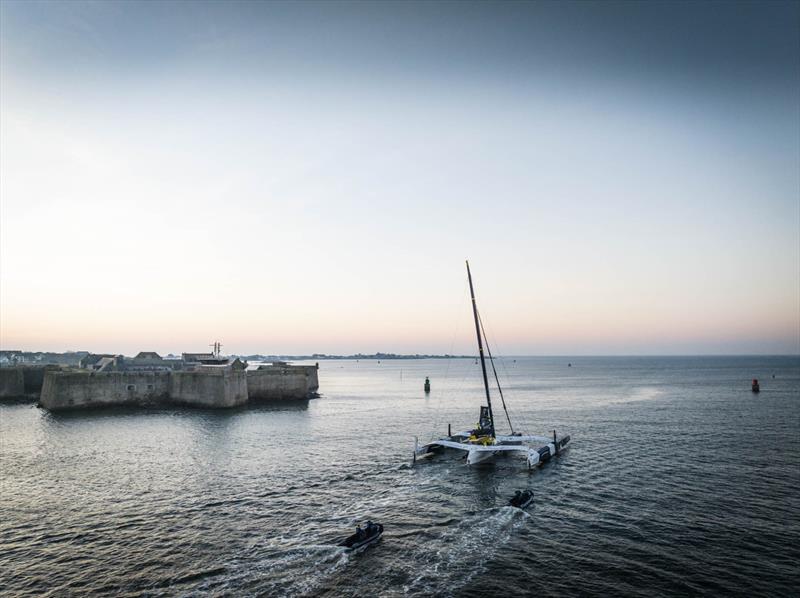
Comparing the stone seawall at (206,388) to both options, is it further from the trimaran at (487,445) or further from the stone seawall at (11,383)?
the trimaran at (487,445)

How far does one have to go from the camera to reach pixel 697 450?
130ft

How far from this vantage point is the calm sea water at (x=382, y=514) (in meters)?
17.5

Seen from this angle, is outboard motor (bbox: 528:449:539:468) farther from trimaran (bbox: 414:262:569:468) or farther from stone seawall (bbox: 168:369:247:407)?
stone seawall (bbox: 168:369:247:407)

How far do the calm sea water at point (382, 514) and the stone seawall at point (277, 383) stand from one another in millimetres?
21597

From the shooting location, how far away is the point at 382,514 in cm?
2420

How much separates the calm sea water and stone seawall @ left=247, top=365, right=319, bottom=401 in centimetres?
2160

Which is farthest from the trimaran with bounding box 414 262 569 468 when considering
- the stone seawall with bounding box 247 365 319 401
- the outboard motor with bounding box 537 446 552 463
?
the stone seawall with bounding box 247 365 319 401

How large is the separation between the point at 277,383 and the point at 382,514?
51646mm

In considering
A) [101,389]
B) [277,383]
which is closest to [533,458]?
[277,383]

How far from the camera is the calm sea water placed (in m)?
17.5

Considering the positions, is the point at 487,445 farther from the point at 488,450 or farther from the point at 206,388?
the point at 206,388

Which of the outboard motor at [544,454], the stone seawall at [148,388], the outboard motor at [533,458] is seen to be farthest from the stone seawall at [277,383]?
the outboard motor at [533,458]

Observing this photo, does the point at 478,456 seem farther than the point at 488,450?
No

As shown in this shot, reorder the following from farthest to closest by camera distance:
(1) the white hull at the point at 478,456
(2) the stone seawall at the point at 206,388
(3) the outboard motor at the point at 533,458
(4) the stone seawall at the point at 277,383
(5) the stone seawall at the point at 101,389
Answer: (4) the stone seawall at the point at 277,383 < (2) the stone seawall at the point at 206,388 < (5) the stone seawall at the point at 101,389 < (1) the white hull at the point at 478,456 < (3) the outboard motor at the point at 533,458
